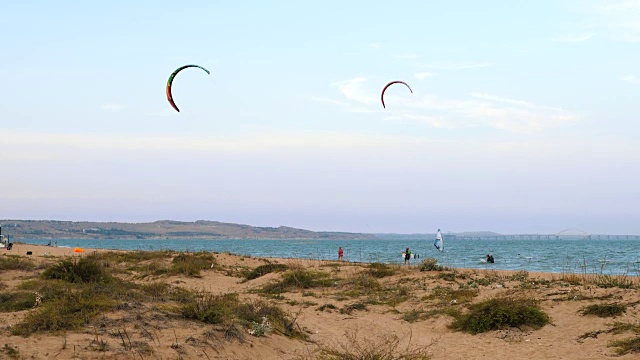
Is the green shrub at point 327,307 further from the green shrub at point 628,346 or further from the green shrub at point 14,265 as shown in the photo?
the green shrub at point 14,265

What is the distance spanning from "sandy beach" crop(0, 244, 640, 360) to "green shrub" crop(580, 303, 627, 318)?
10 centimetres

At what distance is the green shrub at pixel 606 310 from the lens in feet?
49.5

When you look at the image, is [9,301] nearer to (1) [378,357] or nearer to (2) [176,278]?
(1) [378,357]

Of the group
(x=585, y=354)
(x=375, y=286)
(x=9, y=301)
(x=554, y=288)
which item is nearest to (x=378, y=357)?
(x=585, y=354)

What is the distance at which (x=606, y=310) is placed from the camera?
15211mm

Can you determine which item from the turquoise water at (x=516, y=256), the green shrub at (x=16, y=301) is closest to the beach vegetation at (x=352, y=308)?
the green shrub at (x=16, y=301)

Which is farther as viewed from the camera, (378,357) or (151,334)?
(151,334)

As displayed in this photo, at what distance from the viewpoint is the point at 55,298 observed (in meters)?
14.0

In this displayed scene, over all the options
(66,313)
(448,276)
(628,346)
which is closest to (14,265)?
(66,313)

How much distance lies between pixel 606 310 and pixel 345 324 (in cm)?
640

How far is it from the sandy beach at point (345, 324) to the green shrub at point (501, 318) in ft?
0.66

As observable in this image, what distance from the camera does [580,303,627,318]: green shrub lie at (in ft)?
49.5

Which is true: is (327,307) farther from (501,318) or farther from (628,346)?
(628,346)

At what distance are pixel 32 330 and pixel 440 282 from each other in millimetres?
15648
